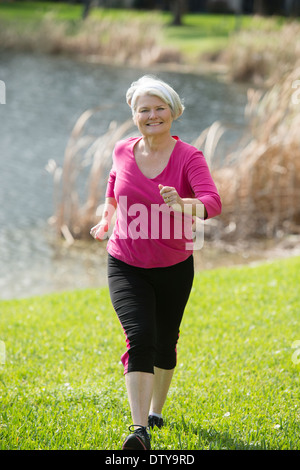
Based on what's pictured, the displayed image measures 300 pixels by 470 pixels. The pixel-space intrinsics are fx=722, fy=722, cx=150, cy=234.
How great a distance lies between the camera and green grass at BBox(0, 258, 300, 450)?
12.6 ft

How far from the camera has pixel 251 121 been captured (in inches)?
374

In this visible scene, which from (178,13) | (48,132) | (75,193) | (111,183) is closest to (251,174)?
(75,193)

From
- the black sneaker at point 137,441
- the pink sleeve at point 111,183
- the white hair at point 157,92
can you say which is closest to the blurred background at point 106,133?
the pink sleeve at point 111,183

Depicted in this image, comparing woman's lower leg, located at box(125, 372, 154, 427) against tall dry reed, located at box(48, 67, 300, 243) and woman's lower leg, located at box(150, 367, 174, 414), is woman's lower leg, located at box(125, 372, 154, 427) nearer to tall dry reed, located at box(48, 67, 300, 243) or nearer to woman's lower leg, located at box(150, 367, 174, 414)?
woman's lower leg, located at box(150, 367, 174, 414)

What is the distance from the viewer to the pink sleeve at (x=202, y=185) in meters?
3.41

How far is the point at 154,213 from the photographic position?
358 cm

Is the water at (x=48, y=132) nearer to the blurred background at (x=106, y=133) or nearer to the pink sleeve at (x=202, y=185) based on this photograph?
the blurred background at (x=106, y=133)

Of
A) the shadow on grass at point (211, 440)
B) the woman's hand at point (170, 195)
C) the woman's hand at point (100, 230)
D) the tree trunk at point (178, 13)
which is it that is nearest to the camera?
the woman's hand at point (170, 195)

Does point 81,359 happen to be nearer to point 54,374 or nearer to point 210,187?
point 54,374

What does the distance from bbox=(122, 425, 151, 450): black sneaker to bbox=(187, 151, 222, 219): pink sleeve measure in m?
1.08

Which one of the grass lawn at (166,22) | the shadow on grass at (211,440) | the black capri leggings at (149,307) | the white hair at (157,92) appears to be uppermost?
the grass lawn at (166,22)

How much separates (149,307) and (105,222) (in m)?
0.55

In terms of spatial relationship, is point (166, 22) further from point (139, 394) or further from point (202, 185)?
point (139, 394)

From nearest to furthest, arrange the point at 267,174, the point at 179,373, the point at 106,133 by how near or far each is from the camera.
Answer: the point at 179,373 → the point at 267,174 → the point at 106,133
